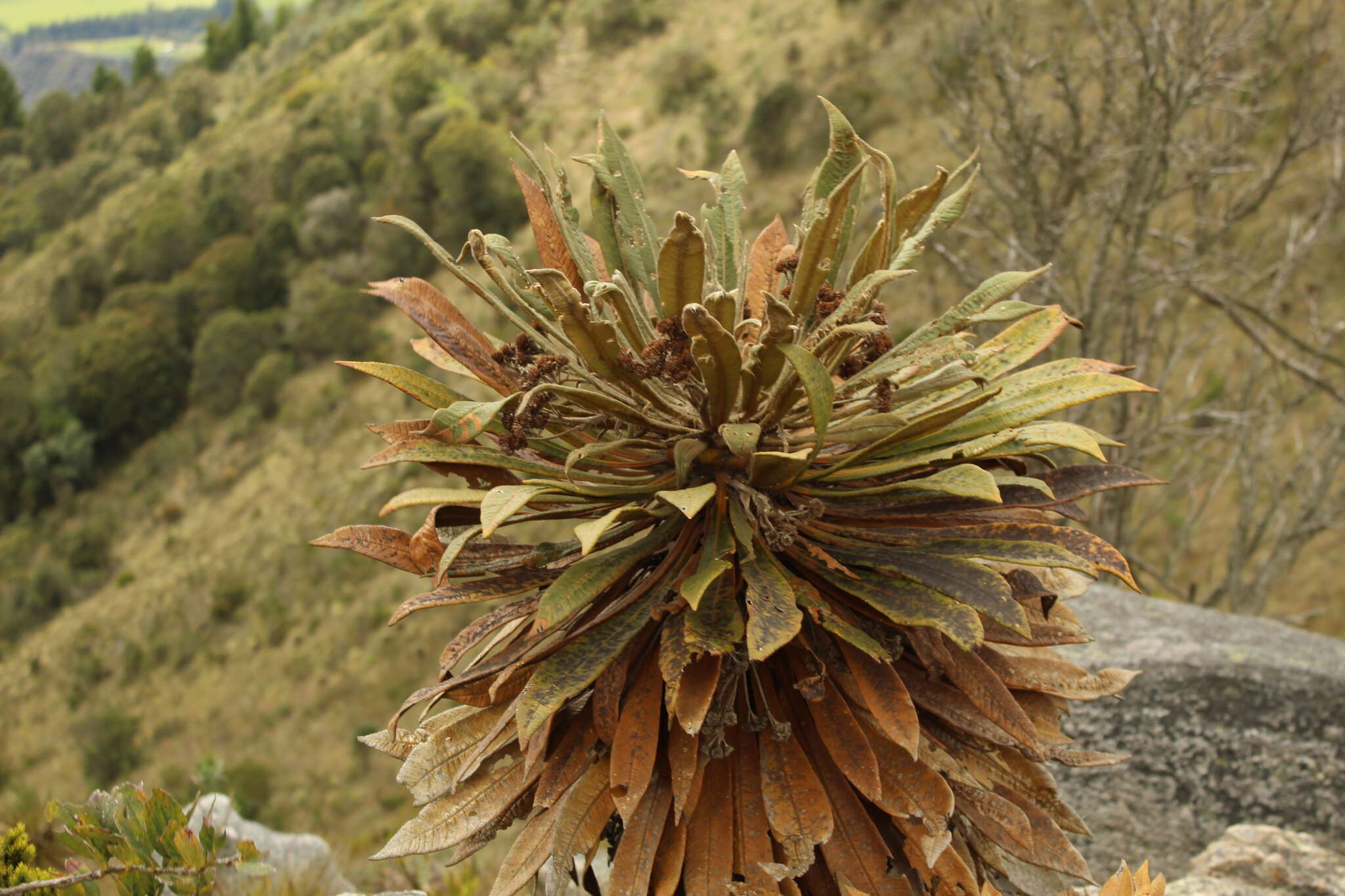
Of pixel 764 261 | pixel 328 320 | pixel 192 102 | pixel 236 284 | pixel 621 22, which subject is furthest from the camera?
pixel 192 102

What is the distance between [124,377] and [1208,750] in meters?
34.0

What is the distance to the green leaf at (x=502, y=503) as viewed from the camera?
52.0 inches

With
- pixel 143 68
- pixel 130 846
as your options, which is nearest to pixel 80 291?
pixel 143 68

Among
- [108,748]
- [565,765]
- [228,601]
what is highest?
[565,765]

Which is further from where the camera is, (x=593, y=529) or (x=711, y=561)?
(x=711, y=561)

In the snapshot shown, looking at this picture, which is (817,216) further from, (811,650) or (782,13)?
(782,13)

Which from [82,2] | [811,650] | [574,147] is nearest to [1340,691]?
[811,650]

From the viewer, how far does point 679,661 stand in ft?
4.90

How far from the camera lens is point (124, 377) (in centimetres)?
3083

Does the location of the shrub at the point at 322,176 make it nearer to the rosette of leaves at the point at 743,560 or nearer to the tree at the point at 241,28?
the tree at the point at 241,28

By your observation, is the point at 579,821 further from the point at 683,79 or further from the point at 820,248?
the point at 683,79

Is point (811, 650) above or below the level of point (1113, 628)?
Answer: above

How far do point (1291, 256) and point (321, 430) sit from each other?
24.6 meters

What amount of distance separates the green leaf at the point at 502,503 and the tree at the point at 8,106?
6021 centimetres
